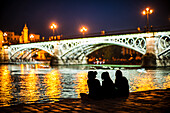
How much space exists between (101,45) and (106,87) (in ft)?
170

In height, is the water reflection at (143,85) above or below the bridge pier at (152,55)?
below

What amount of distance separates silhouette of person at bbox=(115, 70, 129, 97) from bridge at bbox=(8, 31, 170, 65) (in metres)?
34.5

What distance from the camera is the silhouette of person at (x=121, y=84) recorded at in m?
8.34

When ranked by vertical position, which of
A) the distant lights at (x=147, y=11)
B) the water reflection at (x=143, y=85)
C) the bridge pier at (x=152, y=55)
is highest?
the distant lights at (x=147, y=11)

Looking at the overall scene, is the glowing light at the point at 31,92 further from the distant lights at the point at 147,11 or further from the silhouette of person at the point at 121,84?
the distant lights at the point at 147,11

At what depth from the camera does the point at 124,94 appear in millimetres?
8625

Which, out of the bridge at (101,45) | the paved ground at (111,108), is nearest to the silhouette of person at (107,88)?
the paved ground at (111,108)

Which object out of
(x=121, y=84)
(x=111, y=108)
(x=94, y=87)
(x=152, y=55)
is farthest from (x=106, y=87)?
(x=152, y=55)

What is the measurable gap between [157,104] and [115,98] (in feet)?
5.34

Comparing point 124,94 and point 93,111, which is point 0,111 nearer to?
point 93,111

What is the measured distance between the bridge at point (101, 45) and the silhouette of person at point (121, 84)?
34.5 meters

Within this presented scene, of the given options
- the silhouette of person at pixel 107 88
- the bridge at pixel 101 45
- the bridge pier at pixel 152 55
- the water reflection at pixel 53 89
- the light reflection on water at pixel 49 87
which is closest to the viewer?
the silhouette of person at pixel 107 88

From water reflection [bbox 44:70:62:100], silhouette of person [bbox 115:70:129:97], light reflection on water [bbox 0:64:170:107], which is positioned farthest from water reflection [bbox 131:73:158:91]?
silhouette of person [bbox 115:70:129:97]

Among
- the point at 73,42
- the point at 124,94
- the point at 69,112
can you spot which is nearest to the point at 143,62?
the point at 73,42
